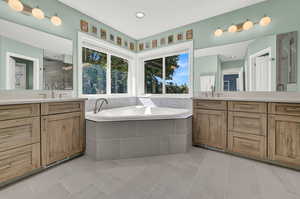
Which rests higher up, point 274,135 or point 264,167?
point 274,135

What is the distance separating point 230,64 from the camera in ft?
8.07

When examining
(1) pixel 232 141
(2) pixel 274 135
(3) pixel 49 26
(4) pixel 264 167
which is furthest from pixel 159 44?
(4) pixel 264 167

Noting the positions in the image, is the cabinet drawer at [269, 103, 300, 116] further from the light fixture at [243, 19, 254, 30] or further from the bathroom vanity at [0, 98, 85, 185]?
the bathroom vanity at [0, 98, 85, 185]

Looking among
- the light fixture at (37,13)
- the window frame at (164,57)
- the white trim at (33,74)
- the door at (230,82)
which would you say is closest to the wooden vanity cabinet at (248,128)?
the door at (230,82)

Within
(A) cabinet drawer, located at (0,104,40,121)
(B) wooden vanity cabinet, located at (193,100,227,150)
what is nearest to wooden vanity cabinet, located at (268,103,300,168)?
(B) wooden vanity cabinet, located at (193,100,227,150)

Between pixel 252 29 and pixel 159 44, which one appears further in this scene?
pixel 159 44

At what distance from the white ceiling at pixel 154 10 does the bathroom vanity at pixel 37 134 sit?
5.24 ft

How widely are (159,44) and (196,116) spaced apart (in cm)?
190

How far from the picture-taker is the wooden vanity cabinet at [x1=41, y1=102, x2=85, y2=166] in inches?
66.9

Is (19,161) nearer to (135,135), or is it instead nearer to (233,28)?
(135,135)

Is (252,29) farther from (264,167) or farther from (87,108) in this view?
(87,108)

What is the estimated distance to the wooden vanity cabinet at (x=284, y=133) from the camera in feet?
5.54

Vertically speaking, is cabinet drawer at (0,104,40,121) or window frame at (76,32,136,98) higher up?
window frame at (76,32,136,98)

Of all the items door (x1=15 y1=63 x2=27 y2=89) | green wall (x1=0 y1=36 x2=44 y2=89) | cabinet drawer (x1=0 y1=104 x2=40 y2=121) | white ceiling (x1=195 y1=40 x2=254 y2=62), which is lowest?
cabinet drawer (x1=0 y1=104 x2=40 y2=121)
